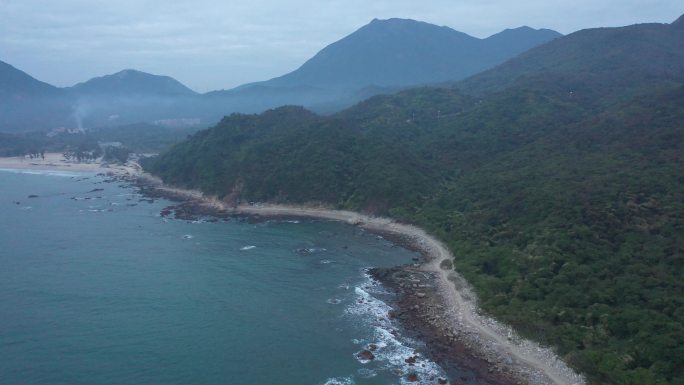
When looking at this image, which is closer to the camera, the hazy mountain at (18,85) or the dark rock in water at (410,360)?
the dark rock in water at (410,360)

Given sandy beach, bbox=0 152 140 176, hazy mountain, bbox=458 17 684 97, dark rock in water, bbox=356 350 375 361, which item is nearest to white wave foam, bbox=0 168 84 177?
sandy beach, bbox=0 152 140 176

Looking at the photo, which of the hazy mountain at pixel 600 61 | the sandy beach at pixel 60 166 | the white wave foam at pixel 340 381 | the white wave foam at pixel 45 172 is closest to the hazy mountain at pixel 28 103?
the sandy beach at pixel 60 166

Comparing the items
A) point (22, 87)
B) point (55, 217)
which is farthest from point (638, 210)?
point (22, 87)

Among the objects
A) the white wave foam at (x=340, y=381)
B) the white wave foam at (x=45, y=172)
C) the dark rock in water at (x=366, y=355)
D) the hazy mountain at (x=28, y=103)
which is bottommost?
the white wave foam at (x=340, y=381)

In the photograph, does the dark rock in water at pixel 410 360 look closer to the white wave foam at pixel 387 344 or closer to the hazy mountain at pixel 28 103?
the white wave foam at pixel 387 344

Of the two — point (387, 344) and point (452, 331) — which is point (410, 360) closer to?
point (387, 344)
